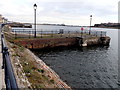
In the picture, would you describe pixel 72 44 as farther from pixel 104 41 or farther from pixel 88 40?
pixel 104 41

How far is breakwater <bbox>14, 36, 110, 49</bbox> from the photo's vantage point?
76.1 feet

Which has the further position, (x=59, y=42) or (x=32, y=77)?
(x=59, y=42)

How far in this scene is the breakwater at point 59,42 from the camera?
2318 cm

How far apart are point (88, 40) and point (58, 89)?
25602 mm

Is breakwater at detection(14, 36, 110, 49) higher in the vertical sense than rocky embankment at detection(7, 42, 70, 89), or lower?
higher

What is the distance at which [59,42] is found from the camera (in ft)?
91.0

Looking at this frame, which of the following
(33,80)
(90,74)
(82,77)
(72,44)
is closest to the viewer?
(33,80)

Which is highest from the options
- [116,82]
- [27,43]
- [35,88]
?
[27,43]

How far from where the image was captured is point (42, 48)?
82.8 feet

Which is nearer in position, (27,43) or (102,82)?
(102,82)

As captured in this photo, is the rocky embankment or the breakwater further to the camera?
the breakwater

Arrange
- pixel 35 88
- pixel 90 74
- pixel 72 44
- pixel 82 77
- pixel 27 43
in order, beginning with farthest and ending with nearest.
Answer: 1. pixel 72 44
2. pixel 27 43
3. pixel 90 74
4. pixel 82 77
5. pixel 35 88

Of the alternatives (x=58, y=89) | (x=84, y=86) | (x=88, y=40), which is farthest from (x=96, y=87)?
(x=88, y=40)

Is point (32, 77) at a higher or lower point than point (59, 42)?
lower
